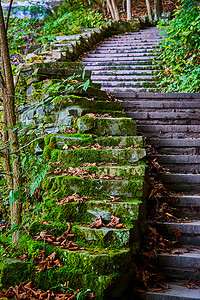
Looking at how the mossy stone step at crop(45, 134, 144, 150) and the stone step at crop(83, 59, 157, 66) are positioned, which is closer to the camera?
the mossy stone step at crop(45, 134, 144, 150)

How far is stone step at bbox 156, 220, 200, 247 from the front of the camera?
288 cm

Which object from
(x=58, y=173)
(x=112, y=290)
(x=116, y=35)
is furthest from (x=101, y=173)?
(x=116, y=35)

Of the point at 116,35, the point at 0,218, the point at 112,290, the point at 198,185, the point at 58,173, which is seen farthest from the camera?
the point at 116,35

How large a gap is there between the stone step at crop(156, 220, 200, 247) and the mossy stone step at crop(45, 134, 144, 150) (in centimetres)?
99

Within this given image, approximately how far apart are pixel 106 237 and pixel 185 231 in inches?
44.4

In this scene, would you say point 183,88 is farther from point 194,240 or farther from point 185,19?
point 194,240

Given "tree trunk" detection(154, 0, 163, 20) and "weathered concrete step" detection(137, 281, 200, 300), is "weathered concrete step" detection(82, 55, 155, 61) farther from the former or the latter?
"tree trunk" detection(154, 0, 163, 20)

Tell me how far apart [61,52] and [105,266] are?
20.1 feet

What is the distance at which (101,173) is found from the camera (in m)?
2.86

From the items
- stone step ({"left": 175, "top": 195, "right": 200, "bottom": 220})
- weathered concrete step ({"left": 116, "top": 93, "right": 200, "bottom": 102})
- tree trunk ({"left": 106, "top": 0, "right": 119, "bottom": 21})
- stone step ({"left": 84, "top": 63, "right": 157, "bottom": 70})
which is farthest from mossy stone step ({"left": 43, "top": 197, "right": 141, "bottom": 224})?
tree trunk ({"left": 106, "top": 0, "right": 119, "bottom": 21})

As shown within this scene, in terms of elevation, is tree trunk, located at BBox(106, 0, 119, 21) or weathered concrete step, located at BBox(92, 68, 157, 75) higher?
tree trunk, located at BBox(106, 0, 119, 21)

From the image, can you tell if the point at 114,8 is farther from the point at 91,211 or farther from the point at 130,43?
the point at 91,211

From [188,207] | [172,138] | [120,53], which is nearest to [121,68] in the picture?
[120,53]

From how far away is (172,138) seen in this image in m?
4.46
